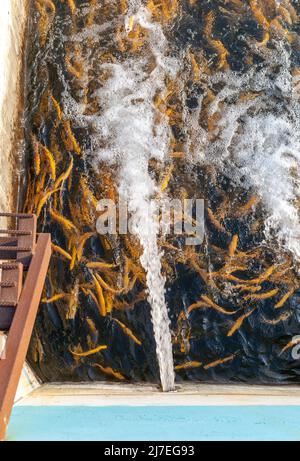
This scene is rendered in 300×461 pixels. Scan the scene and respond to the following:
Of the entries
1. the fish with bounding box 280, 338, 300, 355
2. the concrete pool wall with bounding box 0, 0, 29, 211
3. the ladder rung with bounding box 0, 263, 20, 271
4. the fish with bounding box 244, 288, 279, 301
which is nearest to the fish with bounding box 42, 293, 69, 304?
the concrete pool wall with bounding box 0, 0, 29, 211

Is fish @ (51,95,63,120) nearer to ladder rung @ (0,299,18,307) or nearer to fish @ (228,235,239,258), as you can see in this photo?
fish @ (228,235,239,258)

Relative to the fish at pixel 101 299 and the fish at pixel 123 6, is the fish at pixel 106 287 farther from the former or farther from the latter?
the fish at pixel 123 6

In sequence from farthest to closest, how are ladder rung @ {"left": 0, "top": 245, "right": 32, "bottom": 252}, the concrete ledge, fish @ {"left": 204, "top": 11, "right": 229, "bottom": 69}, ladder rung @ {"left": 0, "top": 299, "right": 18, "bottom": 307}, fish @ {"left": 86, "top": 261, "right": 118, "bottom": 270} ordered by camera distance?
fish @ {"left": 204, "top": 11, "right": 229, "bottom": 69}
fish @ {"left": 86, "top": 261, "right": 118, "bottom": 270}
the concrete ledge
ladder rung @ {"left": 0, "top": 245, "right": 32, "bottom": 252}
ladder rung @ {"left": 0, "top": 299, "right": 18, "bottom": 307}

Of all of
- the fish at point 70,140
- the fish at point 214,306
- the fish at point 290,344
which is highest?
the fish at point 70,140

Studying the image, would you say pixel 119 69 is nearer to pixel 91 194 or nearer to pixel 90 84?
pixel 90 84

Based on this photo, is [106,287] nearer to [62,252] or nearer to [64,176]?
[62,252]

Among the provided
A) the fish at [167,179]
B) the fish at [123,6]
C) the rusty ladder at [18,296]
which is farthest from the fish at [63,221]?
the fish at [123,6]
